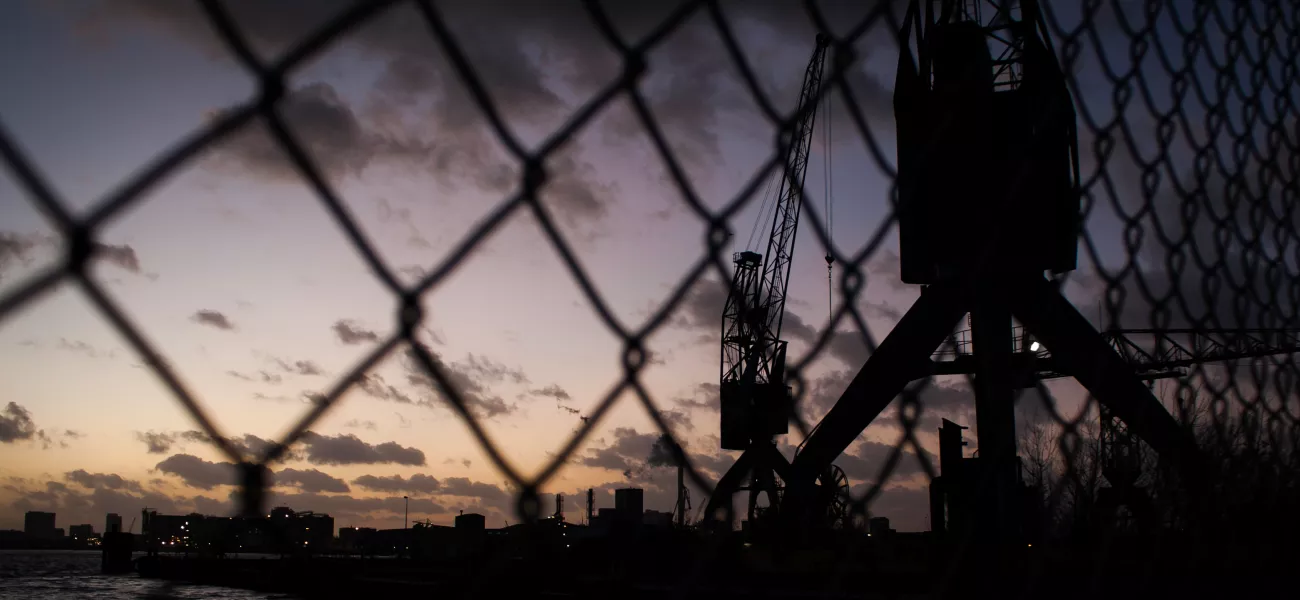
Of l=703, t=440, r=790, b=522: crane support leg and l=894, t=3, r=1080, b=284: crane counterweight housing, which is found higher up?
l=894, t=3, r=1080, b=284: crane counterweight housing

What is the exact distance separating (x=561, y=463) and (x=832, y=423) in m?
18.6

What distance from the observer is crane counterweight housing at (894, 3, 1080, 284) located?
226 centimetres

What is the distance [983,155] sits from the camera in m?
2.38

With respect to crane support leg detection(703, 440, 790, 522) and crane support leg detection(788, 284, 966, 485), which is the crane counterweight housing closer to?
crane support leg detection(703, 440, 790, 522)

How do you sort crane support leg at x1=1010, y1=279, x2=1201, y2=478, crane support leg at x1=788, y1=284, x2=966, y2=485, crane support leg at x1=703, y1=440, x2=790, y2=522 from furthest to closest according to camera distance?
crane support leg at x1=788, y1=284, x2=966, y2=485 < crane support leg at x1=1010, y1=279, x2=1201, y2=478 < crane support leg at x1=703, y1=440, x2=790, y2=522

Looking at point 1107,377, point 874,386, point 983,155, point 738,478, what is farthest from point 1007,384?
point 874,386

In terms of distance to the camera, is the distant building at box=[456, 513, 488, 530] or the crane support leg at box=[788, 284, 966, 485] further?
the crane support leg at box=[788, 284, 966, 485]

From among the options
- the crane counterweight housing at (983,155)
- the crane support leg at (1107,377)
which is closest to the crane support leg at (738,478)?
the crane counterweight housing at (983,155)

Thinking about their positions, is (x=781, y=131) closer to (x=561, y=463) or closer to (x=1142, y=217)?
(x=561, y=463)

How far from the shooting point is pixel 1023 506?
2516 millimetres

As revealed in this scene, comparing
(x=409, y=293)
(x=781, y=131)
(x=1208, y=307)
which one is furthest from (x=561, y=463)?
(x=1208, y=307)

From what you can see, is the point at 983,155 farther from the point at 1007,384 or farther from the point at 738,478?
the point at 738,478

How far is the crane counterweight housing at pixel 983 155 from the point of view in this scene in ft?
7.43

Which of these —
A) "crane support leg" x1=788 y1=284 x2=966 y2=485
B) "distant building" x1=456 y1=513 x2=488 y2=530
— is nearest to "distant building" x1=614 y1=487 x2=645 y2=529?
"distant building" x1=456 y1=513 x2=488 y2=530
